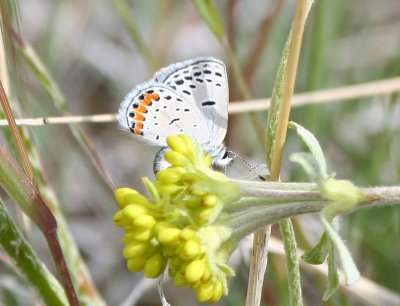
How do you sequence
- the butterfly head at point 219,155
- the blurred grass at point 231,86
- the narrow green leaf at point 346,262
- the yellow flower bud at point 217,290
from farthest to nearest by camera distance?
the blurred grass at point 231,86
the butterfly head at point 219,155
the yellow flower bud at point 217,290
the narrow green leaf at point 346,262

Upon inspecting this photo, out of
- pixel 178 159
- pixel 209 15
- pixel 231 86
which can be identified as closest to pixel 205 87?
pixel 209 15

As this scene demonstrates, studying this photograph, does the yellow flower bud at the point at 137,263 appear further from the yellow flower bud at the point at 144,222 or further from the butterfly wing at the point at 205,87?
the butterfly wing at the point at 205,87

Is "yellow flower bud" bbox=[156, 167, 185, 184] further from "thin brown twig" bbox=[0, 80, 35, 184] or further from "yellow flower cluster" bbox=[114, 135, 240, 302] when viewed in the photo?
"thin brown twig" bbox=[0, 80, 35, 184]

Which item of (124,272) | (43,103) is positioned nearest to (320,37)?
(43,103)

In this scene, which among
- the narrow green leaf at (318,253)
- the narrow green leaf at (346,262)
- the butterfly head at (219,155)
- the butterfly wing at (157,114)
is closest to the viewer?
the narrow green leaf at (346,262)

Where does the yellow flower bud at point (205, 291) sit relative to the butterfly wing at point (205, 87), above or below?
below

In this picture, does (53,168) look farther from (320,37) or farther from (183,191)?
(183,191)

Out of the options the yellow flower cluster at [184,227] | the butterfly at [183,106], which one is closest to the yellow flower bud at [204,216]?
the yellow flower cluster at [184,227]
